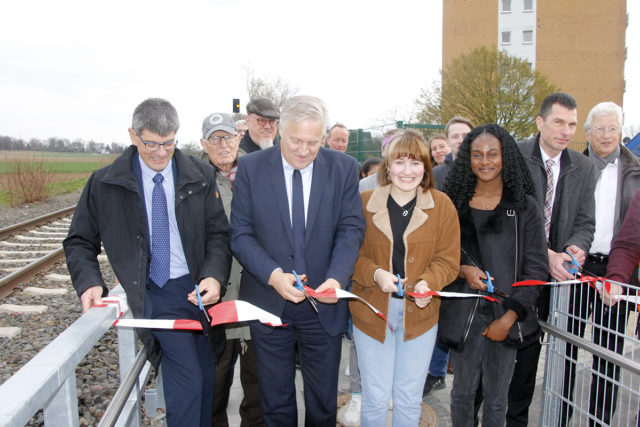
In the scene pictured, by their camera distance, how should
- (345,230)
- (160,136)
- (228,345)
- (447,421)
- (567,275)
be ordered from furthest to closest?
(447,421)
(228,345)
(567,275)
(345,230)
(160,136)

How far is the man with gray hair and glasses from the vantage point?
260cm

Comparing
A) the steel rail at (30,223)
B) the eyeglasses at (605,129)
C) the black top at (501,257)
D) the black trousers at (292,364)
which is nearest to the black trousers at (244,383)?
the black trousers at (292,364)

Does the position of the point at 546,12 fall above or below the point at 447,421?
above

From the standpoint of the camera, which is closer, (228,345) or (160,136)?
(160,136)

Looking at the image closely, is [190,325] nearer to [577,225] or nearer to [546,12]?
[577,225]

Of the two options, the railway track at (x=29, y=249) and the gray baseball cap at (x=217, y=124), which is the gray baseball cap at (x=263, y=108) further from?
the railway track at (x=29, y=249)

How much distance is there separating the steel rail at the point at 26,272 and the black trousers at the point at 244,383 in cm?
533

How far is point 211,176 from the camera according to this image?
2984 mm

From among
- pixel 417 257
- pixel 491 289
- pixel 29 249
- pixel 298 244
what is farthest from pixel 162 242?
pixel 29 249

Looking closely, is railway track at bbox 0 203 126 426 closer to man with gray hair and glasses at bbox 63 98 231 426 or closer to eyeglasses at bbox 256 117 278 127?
man with gray hair and glasses at bbox 63 98 231 426

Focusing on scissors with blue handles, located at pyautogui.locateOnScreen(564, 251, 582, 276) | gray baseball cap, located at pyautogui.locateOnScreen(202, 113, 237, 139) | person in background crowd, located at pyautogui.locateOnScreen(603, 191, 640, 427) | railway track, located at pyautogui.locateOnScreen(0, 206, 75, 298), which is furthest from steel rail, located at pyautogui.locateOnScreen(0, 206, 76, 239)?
person in background crowd, located at pyautogui.locateOnScreen(603, 191, 640, 427)

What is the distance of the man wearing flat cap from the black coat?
71.1 inches

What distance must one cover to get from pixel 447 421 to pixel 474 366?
0.93m

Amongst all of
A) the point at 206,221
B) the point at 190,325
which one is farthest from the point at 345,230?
the point at 190,325
